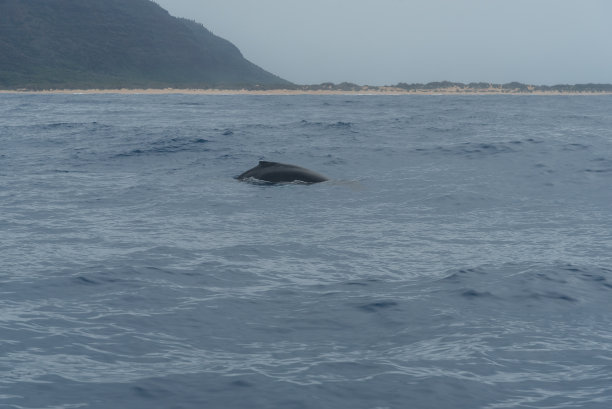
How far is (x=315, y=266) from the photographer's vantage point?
32.9ft

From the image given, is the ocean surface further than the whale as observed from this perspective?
No

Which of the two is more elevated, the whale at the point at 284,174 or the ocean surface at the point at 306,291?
the whale at the point at 284,174

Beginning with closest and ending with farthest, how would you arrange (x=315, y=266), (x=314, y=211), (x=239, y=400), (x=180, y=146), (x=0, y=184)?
(x=239, y=400) < (x=315, y=266) < (x=314, y=211) < (x=0, y=184) < (x=180, y=146)

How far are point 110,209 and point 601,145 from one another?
21.6 meters

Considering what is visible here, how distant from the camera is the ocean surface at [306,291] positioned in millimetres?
5953

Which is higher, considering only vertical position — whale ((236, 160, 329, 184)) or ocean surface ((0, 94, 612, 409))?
whale ((236, 160, 329, 184))

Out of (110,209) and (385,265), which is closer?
(385,265)

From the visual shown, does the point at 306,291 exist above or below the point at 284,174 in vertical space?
below

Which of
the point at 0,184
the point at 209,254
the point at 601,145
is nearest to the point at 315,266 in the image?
the point at 209,254

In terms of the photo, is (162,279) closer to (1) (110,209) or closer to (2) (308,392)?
(2) (308,392)

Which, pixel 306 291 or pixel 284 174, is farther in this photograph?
pixel 284 174

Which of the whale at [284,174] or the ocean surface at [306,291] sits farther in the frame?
the whale at [284,174]

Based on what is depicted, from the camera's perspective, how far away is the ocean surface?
5.95 meters

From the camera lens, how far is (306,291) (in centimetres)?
871
